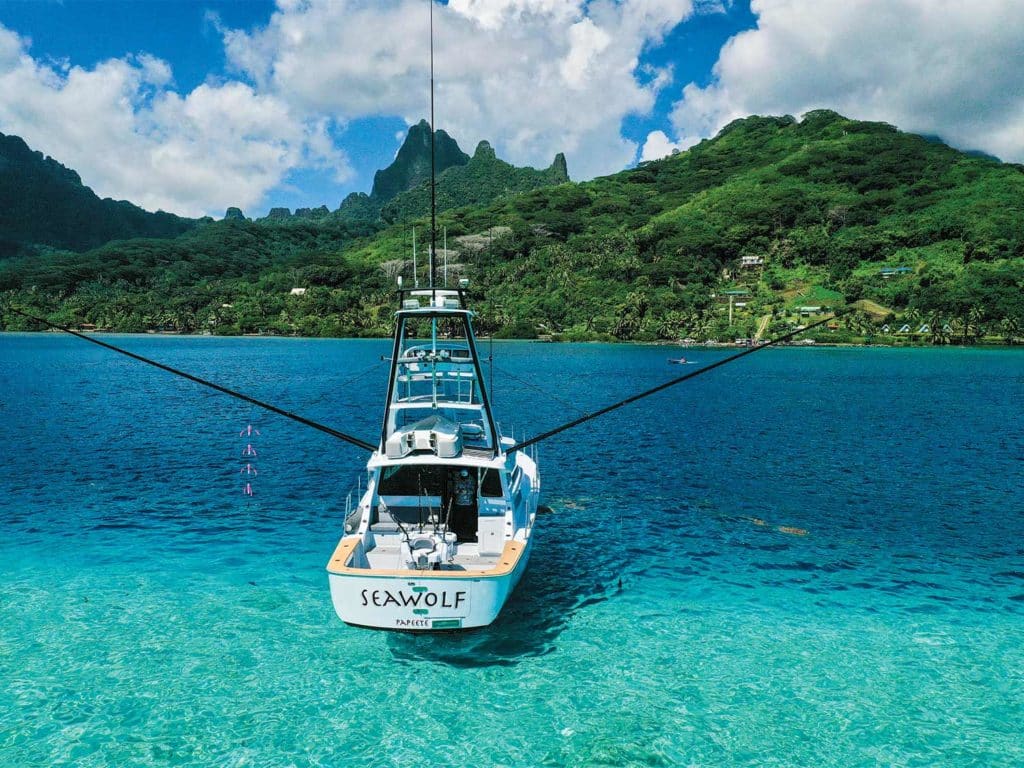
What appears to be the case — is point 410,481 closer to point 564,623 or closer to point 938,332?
point 564,623

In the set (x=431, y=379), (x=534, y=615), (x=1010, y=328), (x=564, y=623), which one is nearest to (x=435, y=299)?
(x=431, y=379)

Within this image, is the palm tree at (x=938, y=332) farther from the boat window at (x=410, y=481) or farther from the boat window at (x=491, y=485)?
the boat window at (x=410, y=481)

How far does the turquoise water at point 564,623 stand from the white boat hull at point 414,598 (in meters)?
1.46

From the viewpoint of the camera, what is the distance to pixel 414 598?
11.5 meters

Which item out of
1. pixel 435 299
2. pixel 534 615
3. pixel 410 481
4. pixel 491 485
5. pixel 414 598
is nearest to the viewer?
pixel 414 598

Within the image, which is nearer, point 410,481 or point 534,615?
point 534,615

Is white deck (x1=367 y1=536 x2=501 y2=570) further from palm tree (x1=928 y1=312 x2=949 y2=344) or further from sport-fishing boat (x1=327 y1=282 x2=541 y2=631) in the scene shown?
palm tree (x1=928 y1=312 x2=949 y2=344)

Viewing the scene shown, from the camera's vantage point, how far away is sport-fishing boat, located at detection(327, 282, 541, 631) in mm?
11547

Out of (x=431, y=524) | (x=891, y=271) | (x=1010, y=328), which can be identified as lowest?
(x=431, y=524)

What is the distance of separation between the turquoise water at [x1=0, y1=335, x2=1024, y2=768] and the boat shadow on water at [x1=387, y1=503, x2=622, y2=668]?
7 cm

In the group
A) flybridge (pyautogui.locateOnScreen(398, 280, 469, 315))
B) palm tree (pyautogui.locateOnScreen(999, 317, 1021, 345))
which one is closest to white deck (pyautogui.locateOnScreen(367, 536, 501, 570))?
flybridge (pyautogui.locateOnScreen(398, 280, 469, 315))

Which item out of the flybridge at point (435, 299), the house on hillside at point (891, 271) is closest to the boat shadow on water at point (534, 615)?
the flybridge at point (435, 299)

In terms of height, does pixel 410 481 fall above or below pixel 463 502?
above

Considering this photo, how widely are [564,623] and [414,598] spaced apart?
4.74m
